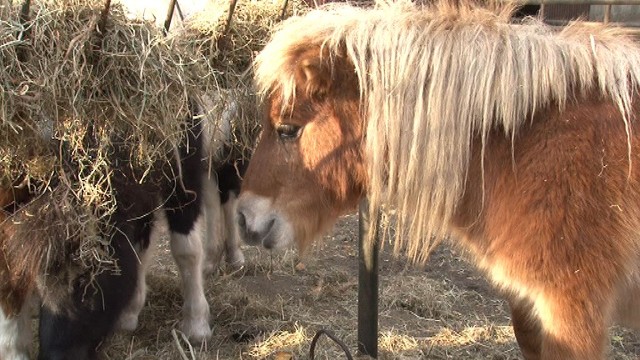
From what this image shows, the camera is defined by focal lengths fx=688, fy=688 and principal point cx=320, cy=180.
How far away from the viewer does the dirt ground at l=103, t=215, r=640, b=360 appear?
406cm

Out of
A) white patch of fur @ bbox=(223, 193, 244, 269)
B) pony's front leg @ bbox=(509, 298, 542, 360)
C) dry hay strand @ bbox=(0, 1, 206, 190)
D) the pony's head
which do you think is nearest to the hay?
dry hay strand @ bbox=(0, 1, 206, 190)

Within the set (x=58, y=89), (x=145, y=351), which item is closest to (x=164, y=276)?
(x=145, y=351)

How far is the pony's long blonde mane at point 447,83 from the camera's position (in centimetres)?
262

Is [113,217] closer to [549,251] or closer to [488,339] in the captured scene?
[549,251]

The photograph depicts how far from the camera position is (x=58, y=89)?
8.46 feet

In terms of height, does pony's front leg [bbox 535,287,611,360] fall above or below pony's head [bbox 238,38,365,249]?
below

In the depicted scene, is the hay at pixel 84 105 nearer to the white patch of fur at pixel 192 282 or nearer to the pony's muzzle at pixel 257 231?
the pony's muzzle at pixel 257 231

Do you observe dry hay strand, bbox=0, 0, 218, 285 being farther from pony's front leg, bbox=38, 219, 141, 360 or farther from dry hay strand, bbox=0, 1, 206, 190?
pony's front leg, bbox=38, 219, 141, 360

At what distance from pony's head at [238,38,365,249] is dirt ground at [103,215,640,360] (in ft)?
3.80

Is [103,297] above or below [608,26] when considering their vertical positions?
below

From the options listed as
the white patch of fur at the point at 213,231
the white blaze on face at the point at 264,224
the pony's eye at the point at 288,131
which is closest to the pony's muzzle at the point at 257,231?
the white blaze on face at the point at 264,224

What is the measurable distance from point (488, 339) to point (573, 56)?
2.12 m

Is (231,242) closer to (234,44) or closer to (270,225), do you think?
(234,44)

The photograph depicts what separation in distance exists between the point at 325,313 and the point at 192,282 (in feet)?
3.07
